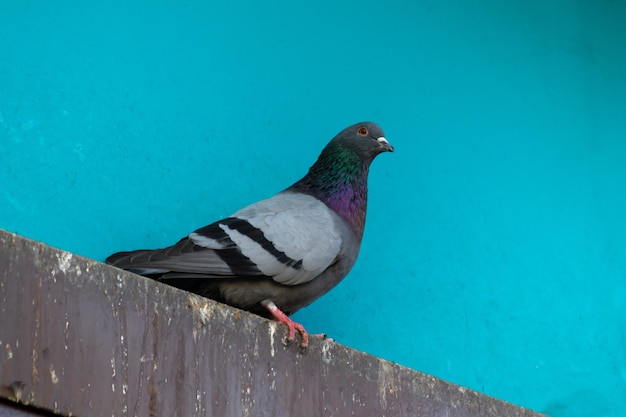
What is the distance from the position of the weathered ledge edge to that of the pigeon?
23 centimetres

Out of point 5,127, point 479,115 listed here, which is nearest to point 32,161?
point 5,127

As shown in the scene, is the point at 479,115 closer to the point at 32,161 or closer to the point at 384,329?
the point at 384,329

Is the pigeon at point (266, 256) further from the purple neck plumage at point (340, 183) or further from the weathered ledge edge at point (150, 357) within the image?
the weathered ledge edge at point (150, 357)

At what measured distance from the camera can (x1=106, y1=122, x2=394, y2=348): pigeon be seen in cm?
386

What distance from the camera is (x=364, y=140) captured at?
4.52m

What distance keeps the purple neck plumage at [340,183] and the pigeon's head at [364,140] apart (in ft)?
0.08

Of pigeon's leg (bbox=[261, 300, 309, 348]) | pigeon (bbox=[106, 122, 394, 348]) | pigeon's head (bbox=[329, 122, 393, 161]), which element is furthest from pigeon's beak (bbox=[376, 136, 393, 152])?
pigeon's leg (bbox=[261, 300, 309, 348])

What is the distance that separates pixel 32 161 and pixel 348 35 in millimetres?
1472

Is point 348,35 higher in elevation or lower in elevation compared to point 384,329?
higher

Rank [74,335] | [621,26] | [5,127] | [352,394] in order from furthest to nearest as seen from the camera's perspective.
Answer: [621,26]
[5,127]
[352,394]
[74,335]

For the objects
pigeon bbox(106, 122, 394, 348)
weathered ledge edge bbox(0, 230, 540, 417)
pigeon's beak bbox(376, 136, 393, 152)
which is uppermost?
pigeon's beak bbox(376, 136, 393, 152)

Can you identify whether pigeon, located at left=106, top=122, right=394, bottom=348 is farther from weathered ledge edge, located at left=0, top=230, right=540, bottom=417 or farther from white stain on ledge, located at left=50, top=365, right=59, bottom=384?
white stain on ledge, located at left=50, top=365, right=59, bottom=384

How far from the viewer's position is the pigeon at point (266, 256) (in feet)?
12.7

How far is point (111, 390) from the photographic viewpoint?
301 cm
